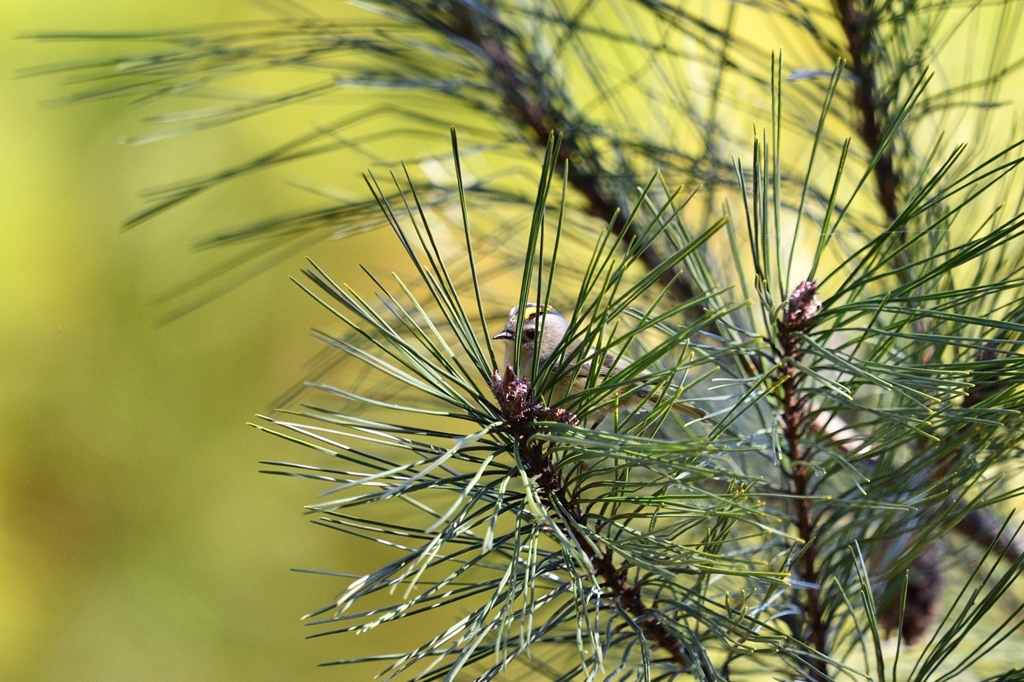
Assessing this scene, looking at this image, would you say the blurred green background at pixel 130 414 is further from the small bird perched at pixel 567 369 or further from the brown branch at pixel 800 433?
the brown branch at pixel 800 433

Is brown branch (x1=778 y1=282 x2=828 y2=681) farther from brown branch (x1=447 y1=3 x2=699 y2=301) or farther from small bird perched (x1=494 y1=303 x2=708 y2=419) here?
brown branch (x1=447 y1=3 x2=699 y2=301)

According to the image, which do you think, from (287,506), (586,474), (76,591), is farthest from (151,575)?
(586,474)

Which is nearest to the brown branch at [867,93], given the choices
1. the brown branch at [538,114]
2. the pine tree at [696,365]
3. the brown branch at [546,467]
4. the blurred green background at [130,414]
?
the pine tree at [696,365]

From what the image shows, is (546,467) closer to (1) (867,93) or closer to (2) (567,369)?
(2) (567,369)

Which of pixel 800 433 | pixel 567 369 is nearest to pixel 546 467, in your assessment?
pixel 567 369

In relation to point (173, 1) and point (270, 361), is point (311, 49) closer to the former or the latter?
point (270, 361)
